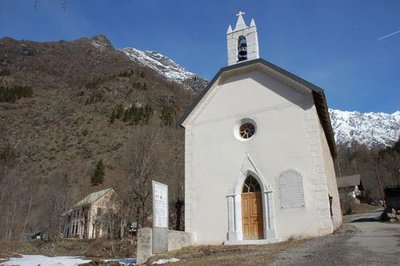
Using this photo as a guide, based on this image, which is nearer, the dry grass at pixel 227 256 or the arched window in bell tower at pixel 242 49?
the dry grass at pixel 227 256

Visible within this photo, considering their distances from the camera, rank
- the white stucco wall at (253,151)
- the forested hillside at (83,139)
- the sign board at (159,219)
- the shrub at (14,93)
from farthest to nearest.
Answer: the shrub at (14,93) < the forested hillside at (83,139) < the white stucco wall at (253,151) < the sign board at (159,219)

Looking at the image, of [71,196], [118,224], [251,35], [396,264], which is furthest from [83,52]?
[396,264]

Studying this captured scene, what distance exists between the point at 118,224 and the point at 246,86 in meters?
19.9

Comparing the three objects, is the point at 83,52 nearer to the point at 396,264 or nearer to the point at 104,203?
the point at 104,203

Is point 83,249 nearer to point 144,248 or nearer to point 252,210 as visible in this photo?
point 252,210

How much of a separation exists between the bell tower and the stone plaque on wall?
6862 millimetres

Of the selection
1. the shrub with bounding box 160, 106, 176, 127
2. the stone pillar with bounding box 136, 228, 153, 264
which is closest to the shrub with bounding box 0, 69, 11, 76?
the shrub with bounding box 160, 106, 176, 127

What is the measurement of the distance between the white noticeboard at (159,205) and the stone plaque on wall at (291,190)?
5410 millimetres

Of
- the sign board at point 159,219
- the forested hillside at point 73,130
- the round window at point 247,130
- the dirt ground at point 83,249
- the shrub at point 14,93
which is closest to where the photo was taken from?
the sign board at point 159,219

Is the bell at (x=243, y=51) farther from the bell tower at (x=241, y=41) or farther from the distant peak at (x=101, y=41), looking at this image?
the distant peak at (x=101, y=41)

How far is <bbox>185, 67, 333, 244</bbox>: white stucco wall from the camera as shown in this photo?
54.5 feet

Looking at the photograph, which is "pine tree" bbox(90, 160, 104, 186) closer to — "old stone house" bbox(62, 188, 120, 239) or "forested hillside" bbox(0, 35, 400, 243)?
"forested hillside" bbox(0, 35, 400, 243)

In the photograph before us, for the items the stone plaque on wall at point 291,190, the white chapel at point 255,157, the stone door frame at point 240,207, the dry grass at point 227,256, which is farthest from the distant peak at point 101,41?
the dry grass at point 227,256

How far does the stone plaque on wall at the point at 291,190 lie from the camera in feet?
54.7
